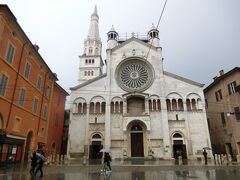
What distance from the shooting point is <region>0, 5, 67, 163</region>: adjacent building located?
16.1m

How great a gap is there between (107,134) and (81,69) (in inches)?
1278

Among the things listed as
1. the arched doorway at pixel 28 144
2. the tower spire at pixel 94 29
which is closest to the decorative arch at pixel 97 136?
the arched doorway at pixel 28 144

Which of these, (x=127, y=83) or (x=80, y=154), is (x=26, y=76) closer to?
(x=80, y=154)

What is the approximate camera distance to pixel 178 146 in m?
28.1

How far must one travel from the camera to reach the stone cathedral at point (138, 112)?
27.6 meters

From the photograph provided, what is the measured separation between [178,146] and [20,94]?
2268 centimetres

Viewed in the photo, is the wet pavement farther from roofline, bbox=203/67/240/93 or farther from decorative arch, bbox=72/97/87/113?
roofline, bbox=203/67/240/93

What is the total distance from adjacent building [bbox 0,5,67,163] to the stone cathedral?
21.0 ft

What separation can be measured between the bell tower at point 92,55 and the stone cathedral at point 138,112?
23.7 meters

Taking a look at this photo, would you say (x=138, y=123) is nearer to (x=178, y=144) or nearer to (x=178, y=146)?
(x=178, y=144)

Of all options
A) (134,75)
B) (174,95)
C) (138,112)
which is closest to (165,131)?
(138,112)

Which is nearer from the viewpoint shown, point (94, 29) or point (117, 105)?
point (117, 105)

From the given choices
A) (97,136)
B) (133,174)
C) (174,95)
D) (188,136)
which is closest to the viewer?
(133,174)

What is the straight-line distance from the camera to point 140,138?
28969 mm
